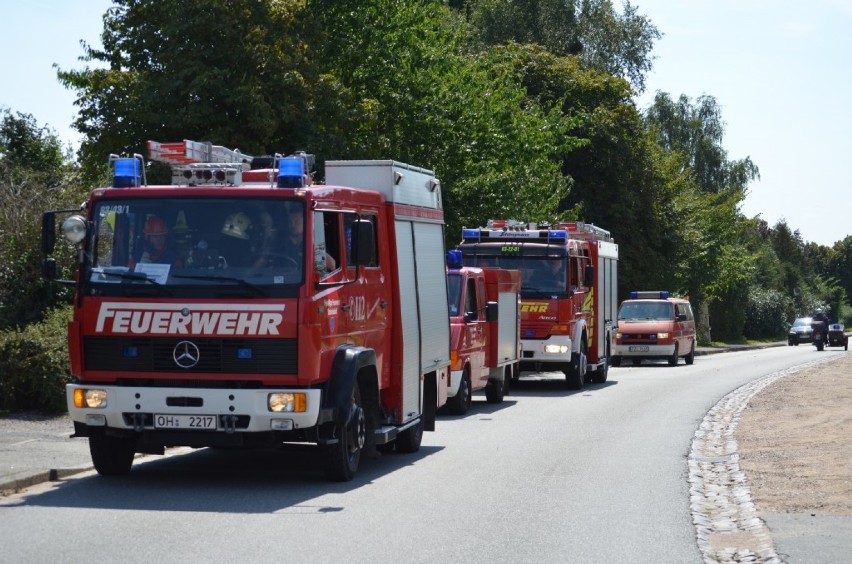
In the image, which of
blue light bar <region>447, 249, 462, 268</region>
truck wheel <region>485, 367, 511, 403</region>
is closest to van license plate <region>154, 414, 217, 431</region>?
blue light bar <region>447, 249, 462, 268</region>

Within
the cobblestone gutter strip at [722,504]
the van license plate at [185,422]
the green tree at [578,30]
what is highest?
the green tree at [578,30]

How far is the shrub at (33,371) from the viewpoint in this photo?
16281 mm

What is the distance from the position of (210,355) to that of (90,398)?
1133 mm

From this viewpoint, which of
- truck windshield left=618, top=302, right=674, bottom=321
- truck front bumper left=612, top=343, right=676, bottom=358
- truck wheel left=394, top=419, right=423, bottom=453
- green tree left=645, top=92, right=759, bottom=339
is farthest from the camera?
green tree left=645, top=92, right=759, bottom=339

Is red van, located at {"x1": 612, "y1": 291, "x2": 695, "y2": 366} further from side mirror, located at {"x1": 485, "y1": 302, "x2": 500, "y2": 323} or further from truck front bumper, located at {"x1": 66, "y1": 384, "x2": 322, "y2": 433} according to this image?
truck front bumper, located at {"x1": 66, "y1": 384, "x2": 322, "y2": 433}

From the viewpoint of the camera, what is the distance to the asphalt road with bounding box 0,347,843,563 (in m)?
8.57

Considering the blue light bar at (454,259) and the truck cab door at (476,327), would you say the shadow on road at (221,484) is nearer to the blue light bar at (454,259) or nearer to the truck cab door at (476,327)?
the truck cab door at (476,327)

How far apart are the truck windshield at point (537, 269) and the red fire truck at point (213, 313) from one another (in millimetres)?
13001

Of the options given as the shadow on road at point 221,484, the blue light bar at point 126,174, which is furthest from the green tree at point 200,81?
the blue light bar at point 126,174

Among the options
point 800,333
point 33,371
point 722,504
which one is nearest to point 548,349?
point 33,371

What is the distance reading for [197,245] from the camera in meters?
11.1

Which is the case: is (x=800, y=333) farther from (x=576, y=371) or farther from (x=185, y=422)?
(x=185, y=422)

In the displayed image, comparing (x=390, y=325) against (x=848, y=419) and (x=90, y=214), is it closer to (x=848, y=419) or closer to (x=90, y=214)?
(x=90, y=214)

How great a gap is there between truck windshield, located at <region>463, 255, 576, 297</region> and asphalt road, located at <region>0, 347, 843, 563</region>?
26.5 feet
